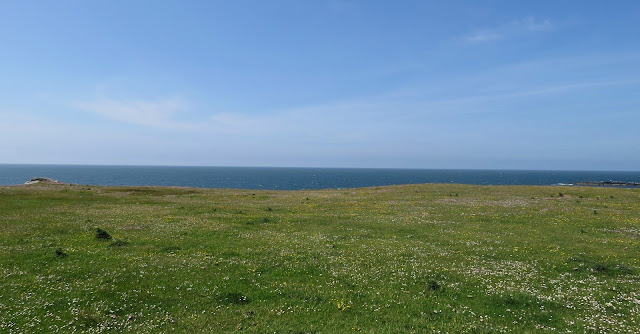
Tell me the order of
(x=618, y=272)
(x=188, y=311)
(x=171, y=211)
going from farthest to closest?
1. (x=171, y=211)
2. (x=618, y=272)
3. (x=188, y=311)

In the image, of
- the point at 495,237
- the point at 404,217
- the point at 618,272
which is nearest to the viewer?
the point at 618,272

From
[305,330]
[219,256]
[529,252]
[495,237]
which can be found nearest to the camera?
[305,330]

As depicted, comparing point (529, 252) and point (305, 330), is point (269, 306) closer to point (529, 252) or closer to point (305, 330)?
point (305, 330)

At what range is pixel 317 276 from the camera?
18328 mm

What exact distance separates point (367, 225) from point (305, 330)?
23.3m

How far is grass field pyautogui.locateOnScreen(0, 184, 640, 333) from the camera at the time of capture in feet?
43.3

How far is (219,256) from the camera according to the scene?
72.4 feet

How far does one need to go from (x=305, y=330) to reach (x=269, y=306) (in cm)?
260

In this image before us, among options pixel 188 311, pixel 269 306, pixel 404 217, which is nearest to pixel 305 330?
pixel 269 306

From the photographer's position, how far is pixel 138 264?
1962 centimetres

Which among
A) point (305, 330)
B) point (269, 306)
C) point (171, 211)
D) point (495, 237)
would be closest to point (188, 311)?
point (269, 306)

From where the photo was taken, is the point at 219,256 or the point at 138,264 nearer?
the point at 138,264

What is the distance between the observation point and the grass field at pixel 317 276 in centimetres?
1319

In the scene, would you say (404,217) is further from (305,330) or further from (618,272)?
(305,330)
